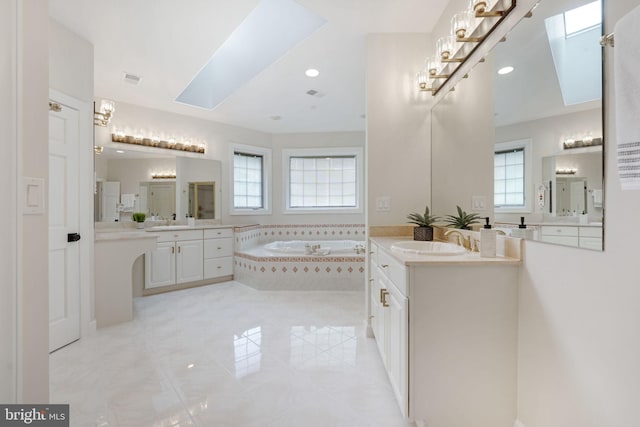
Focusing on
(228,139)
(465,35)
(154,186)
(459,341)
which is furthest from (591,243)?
(228,139)

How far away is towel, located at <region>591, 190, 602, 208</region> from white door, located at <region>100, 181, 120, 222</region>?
446 cm

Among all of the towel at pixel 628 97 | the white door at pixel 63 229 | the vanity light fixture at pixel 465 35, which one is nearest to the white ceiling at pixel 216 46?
the vanity light fixture at pixel 465 35

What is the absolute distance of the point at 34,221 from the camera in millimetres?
925

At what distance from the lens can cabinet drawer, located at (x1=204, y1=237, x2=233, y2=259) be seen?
4.18 metres

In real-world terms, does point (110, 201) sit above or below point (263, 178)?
below

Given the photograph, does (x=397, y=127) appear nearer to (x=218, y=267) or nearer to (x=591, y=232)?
(x=591, y=232)

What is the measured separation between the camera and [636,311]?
0.84 meters

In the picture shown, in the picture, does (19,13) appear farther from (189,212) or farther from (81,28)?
(189,212)

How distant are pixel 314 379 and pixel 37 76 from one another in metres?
1.94

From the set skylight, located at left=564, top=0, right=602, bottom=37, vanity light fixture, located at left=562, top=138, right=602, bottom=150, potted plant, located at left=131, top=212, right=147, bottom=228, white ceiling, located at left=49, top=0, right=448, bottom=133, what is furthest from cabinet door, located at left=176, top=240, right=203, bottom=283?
skylight, located at left=564, top=0, right=602, bottom=37

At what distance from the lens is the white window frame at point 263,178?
491 centimetres

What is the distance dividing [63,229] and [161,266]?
60.1 inches

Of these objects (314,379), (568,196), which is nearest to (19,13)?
(568,196)

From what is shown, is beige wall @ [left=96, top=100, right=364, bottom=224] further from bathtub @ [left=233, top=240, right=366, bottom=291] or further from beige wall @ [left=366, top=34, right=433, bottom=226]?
beige wall @ [left=366, top=34, right=433, bottom=226]
